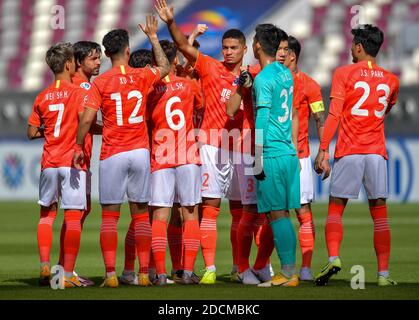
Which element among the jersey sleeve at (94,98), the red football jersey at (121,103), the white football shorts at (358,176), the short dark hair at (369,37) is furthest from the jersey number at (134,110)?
the short dark hair at (369,37)

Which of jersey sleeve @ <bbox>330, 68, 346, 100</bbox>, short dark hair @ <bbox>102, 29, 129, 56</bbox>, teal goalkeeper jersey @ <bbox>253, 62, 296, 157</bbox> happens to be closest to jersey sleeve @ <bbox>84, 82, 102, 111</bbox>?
short dark hair @ <bbox>102, 29, 129, 56</bbox>

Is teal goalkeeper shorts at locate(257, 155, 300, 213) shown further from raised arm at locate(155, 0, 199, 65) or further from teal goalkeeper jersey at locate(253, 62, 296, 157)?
raised arm at locate(155, 0, 199, 65)

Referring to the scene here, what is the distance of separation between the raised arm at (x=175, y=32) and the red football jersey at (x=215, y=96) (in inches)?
5.6

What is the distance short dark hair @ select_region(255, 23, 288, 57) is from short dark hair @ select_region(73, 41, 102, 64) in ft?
6.14

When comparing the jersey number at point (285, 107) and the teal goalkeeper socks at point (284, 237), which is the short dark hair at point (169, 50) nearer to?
the jersey number at point (285, 107)

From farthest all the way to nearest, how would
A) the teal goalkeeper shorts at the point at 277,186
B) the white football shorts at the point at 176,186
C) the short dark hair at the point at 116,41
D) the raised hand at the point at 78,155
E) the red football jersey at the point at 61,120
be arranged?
the red football jersey at the point at 61,120, the white football shorts at the point at 176,186, the short dark hair at the point at 116,41, the raised hand at the point at 78,155, the teal goalkeeper shorts at the point at 277,186

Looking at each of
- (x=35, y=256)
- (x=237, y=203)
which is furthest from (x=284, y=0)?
(x=237, y=203)

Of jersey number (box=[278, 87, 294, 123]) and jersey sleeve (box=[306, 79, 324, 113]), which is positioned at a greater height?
jersey sleeve (box=[306, 79, 324, 113])

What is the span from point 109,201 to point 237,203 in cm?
165

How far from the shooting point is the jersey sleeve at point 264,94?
9.87 m

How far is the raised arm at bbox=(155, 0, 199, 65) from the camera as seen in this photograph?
10.5 m
